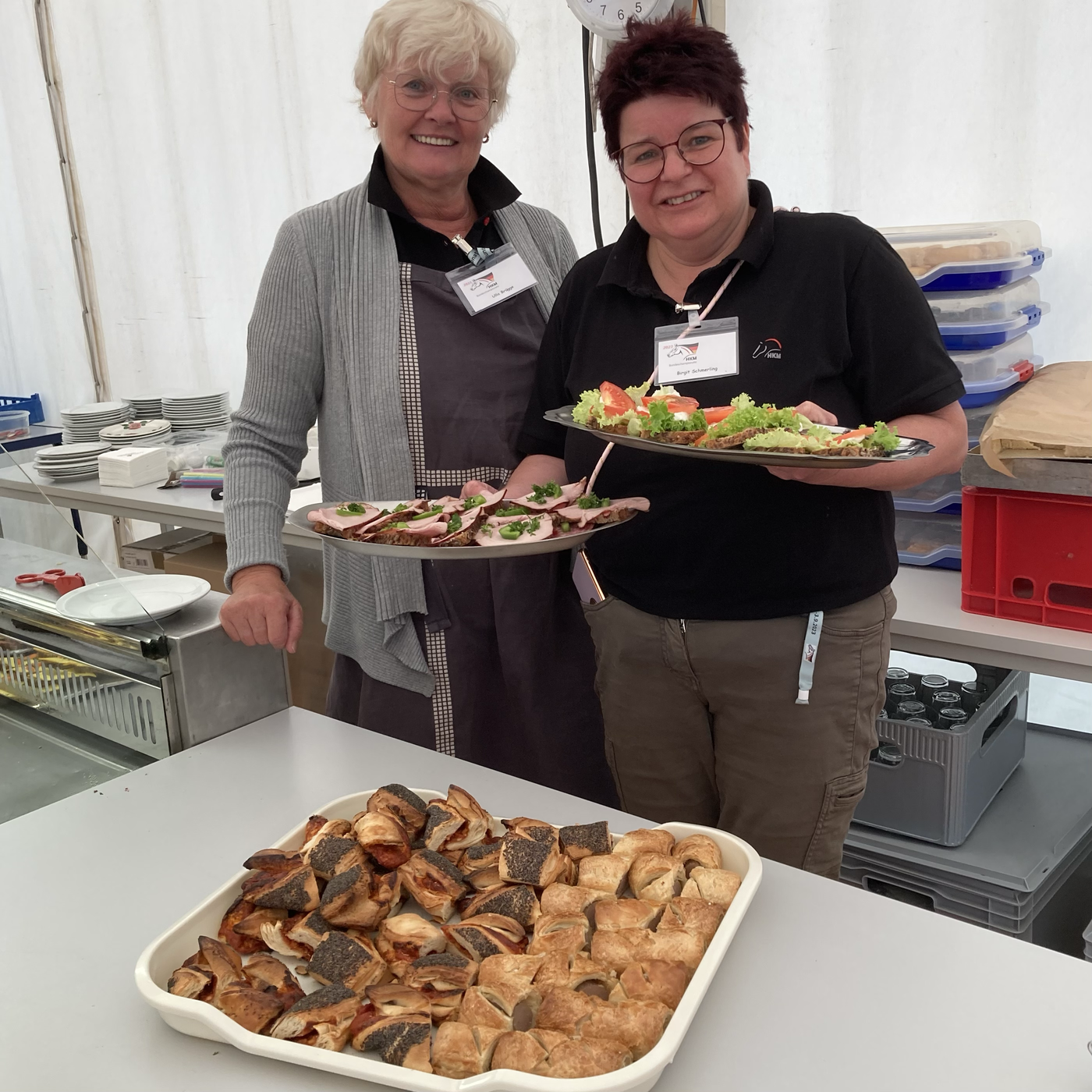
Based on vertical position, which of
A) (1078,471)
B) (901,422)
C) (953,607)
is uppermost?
(901,422)

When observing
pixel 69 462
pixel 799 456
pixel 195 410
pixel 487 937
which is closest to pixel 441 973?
pixel 487 937

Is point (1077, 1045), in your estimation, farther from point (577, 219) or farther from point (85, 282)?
point (85, 282)

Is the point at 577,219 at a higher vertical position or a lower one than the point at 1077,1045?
higher

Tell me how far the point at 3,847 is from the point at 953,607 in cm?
168

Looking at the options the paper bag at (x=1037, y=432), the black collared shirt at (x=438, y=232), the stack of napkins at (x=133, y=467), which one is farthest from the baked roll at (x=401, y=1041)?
the stack of napkins at (x=133, y=467)

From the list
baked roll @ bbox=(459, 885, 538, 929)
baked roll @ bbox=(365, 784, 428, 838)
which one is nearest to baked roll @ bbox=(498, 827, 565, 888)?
baked roll @ bbox=(459, 885, 538, 929)

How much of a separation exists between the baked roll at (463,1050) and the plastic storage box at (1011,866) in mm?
1638

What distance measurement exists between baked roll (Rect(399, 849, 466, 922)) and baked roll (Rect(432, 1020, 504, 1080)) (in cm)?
17

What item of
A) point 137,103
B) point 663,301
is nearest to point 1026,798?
point 663,301

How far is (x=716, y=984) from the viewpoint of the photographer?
0.88m

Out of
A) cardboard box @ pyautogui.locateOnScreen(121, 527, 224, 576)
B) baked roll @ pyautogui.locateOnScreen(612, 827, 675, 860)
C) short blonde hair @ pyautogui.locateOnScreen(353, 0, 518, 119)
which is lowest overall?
cardboard box @ pyautogui.locateOnScreen(121, 527, 224, 576)

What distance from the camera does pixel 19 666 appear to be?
1.35m

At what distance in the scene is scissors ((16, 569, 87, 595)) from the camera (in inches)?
55.1

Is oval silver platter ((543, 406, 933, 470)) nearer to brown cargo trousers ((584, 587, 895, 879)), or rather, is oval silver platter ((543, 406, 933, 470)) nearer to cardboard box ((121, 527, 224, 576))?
brown cargo trousers ((584, 587, 895, 879))
